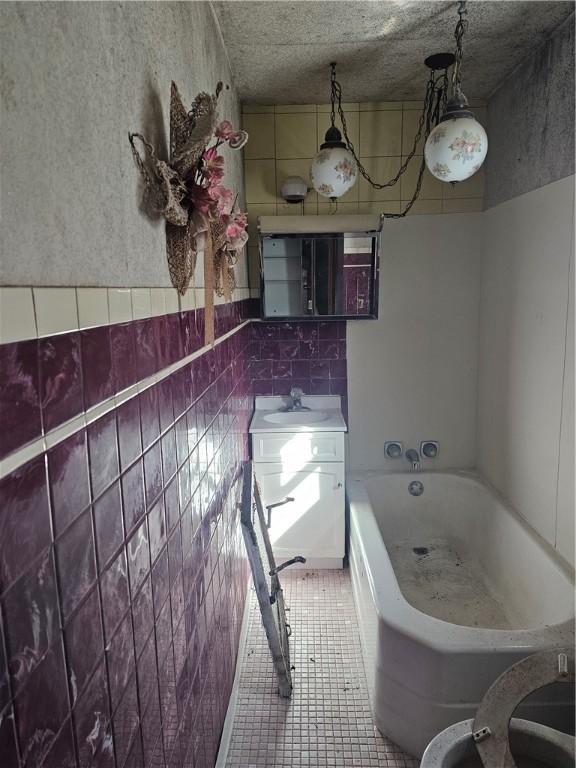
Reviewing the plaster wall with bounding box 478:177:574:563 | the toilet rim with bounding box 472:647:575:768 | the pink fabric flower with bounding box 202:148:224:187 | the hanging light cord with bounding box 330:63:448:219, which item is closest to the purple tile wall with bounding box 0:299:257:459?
the pink fabric flower with bounding box 202:148:224:187

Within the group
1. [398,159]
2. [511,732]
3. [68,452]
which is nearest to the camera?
[68,452]

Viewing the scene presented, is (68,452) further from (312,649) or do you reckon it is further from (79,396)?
(312,649)

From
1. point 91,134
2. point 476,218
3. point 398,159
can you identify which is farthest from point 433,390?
point 91,134

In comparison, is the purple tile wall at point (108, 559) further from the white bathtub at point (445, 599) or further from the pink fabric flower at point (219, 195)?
the white bathtub at point (445, 599)

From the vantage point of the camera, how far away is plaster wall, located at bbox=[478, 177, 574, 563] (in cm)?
191

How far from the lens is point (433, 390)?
294cm

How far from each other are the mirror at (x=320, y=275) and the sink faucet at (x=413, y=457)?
2.68 feet

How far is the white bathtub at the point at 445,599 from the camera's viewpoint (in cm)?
161

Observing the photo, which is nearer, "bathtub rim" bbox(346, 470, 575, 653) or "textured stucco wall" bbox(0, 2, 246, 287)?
"textured stucco wall" bbox(0, 2, 246, 287)

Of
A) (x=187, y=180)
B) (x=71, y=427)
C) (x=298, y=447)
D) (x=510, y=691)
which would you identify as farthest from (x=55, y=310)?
(x=298, y=447)

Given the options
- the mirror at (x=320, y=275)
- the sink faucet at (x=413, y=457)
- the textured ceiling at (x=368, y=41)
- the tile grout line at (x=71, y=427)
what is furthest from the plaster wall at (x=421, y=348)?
the tile grout line at (x=71, y=427)

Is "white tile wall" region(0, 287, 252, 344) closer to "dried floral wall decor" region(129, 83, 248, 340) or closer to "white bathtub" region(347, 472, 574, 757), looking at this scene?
"dried floral wall decor" region(129, 83, 248, 340)

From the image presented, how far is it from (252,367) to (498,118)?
1.78 m

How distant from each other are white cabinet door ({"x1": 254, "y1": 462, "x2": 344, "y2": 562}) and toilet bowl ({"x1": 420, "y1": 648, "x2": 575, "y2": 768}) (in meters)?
1.34
